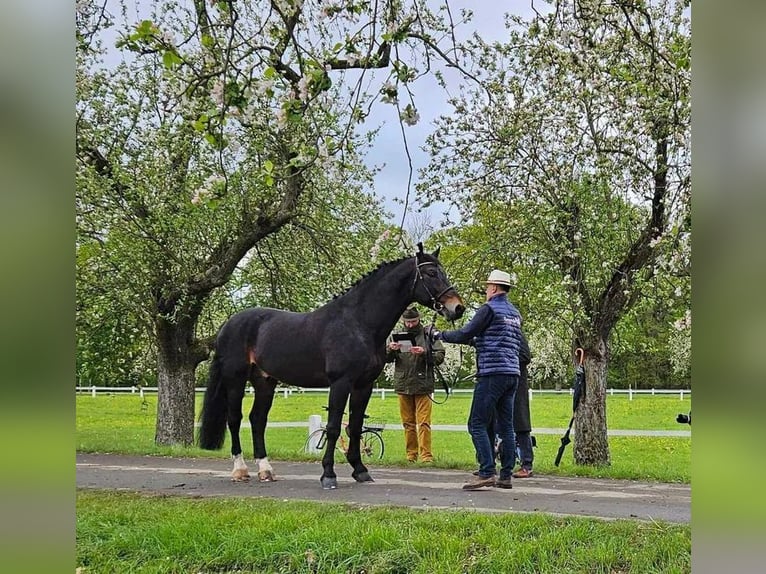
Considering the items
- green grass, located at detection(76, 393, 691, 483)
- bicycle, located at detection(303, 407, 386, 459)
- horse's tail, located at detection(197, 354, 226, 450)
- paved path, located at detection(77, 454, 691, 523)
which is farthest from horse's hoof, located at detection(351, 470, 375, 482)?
bicycle, located at detection(303, 407, 386, 459)

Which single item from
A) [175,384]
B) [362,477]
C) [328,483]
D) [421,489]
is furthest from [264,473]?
[175,384]

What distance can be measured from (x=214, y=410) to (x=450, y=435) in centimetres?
1281

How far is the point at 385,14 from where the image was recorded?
5078mm

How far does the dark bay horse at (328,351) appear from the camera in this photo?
816cm

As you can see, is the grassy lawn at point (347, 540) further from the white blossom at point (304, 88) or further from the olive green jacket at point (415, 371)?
the olive green jacket at point (415, 371)

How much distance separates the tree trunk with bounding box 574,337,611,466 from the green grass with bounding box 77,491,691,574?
610cm

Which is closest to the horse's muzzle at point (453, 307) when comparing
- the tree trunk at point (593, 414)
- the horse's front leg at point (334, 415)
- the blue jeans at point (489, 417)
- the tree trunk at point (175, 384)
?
the blue jeans at point (489, 417)

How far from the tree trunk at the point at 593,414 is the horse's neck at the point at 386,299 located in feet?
15.9

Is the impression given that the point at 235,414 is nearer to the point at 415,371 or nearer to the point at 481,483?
the point at 415,371

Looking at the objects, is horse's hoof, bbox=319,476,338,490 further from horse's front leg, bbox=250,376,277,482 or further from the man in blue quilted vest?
the man in blue quilted vest

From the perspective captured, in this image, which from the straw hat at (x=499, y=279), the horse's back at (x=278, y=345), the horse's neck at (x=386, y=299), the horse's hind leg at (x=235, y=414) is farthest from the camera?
the horse's hind leg at (x=235, y=414)

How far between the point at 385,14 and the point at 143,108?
10.6m

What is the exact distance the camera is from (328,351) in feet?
27.6
